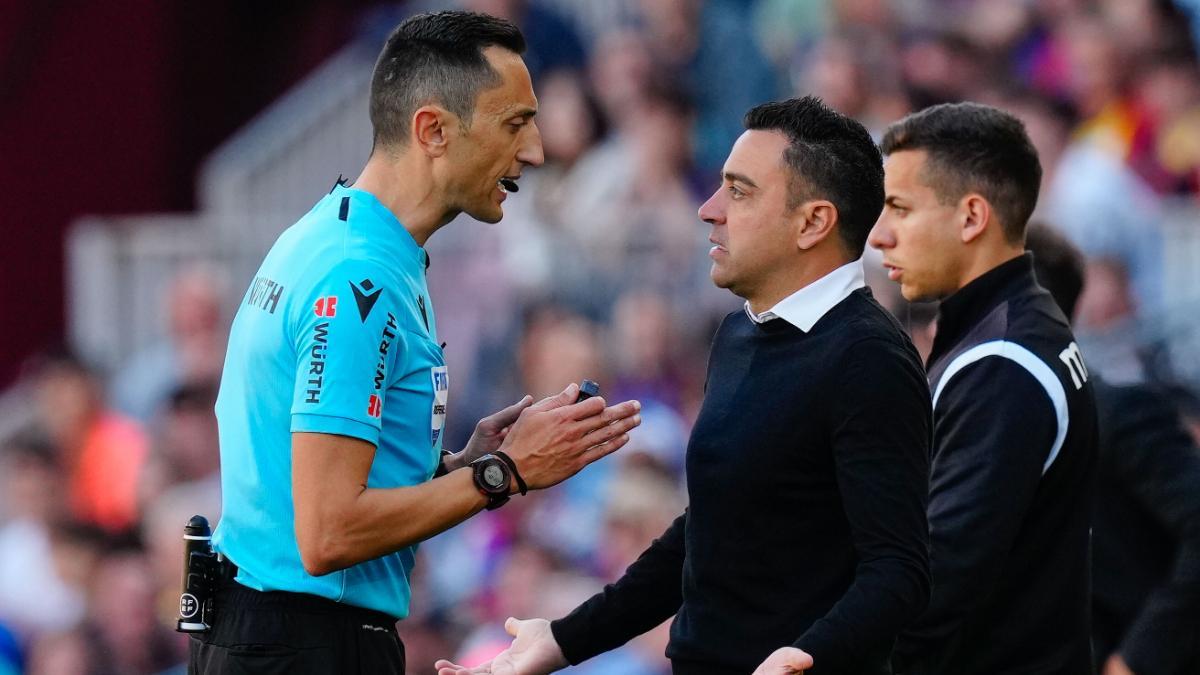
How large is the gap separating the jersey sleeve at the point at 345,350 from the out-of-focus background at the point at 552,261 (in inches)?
123

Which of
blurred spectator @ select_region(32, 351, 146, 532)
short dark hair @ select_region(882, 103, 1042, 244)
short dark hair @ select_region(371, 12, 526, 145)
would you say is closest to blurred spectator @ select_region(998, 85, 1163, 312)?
short dark hair @ select_region(882, 103, 1042, 244)

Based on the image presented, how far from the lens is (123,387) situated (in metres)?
10.7

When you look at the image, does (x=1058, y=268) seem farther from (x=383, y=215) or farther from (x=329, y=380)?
(x=329, y=380)

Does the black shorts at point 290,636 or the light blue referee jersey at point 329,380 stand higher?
the light blue referee jersey at point 329,380

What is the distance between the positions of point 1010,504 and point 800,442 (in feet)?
2.14

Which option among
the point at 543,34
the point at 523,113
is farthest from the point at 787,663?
the point at 543,34

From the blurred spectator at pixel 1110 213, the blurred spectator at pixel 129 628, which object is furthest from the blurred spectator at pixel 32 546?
the blurred spectator at pixel 1110 213

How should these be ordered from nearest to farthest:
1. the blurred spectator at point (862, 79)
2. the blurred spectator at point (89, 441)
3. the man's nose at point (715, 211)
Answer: the man's nose at point (715, 211) → the blurred spectator at point (862, 79) → the blurred spectator at point (89, 441)

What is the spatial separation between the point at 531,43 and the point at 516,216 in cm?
172

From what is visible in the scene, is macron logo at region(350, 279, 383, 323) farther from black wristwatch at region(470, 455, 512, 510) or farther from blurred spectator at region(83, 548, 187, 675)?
blurred spectator at region(83, 548, 187, 675)

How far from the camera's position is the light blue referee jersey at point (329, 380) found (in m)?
3.36

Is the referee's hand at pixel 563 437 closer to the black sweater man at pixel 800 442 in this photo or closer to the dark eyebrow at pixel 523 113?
the black sweater man at pixel 800 442

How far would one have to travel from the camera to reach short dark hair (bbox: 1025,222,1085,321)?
4.55 metres

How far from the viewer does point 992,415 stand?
3.83 m
